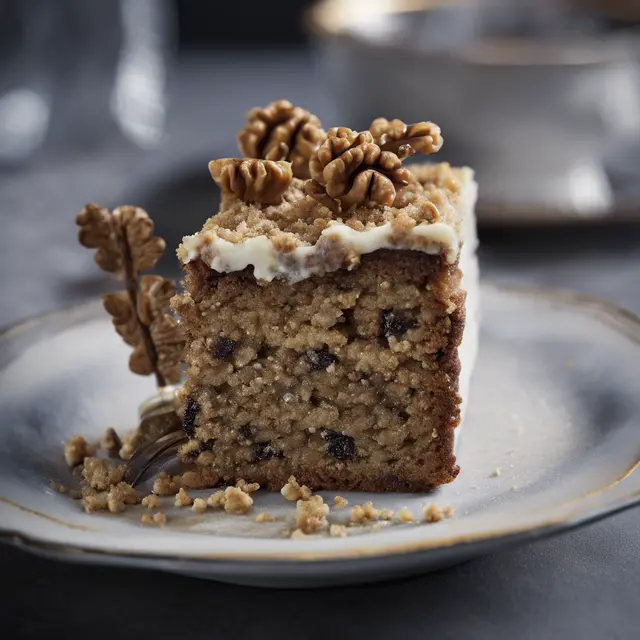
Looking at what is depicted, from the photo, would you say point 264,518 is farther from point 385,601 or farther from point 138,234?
point 138,234

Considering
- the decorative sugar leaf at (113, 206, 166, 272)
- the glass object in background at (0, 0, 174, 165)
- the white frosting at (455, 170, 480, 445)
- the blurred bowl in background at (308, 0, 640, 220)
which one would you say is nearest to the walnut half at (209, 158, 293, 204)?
the decorative sugar leaf at (113, 206, 166, 272)

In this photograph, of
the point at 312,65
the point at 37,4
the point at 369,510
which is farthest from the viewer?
the point at 312,65

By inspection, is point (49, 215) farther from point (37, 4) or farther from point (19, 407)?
point (19, 407)

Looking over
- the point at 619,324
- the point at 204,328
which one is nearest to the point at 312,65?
the point at 619,324

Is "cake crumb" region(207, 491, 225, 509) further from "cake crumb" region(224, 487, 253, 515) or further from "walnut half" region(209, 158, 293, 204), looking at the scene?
"walnut half" region(209, 158, 293, 204)

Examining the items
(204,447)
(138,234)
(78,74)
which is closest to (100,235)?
(138,234)

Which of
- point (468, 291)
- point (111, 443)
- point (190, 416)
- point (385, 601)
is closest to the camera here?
point (385, 601)
